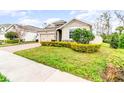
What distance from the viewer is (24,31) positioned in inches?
159

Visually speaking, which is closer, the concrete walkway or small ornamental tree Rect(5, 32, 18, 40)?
the concrete walkway

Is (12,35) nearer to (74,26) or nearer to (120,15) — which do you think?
(74,26)

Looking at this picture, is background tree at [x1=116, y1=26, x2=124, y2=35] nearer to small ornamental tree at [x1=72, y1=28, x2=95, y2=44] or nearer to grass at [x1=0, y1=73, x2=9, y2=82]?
small ornamental tree at [x1=72, y1=28, x2=95, y2=44]

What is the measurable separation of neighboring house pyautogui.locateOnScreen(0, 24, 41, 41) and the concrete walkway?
388 millimetres

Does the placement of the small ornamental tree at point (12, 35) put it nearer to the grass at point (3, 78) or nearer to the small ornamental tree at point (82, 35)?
the grass at point (3, 78)

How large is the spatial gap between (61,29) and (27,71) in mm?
913

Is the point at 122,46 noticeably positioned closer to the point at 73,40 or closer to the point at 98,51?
the point at 98,51

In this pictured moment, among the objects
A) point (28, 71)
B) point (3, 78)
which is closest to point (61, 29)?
point (28, 71)

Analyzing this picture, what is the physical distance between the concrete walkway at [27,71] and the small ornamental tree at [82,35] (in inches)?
24.8

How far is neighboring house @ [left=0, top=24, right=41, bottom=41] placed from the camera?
3.95 meters

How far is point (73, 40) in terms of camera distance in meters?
3.98

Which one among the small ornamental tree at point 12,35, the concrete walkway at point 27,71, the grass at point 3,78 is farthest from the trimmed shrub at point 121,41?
the grass at point 3,78

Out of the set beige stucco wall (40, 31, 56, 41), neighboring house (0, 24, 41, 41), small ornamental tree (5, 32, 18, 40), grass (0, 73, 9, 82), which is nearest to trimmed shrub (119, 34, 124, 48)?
beige stucco wall (40, 31, 56, 41)
